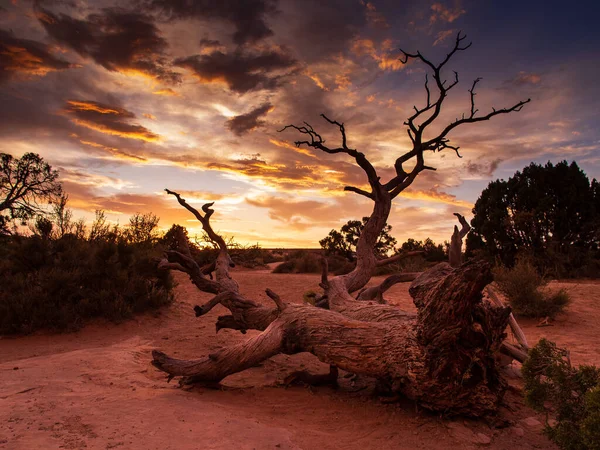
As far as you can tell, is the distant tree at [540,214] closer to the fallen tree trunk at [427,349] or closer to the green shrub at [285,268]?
the green shrub at [285,268]

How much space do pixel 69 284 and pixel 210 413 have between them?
19.7ft

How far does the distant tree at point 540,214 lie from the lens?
20.3 meters

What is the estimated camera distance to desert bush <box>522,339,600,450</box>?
3145 mm

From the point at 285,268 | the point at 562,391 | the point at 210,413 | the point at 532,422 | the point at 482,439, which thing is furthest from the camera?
the point at 285,268

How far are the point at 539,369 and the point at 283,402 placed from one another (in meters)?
2.69

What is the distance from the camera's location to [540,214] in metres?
21.0

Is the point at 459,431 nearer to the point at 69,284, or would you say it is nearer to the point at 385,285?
the point at 385,285

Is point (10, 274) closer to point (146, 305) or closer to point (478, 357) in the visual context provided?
Answer: point (146, 305)

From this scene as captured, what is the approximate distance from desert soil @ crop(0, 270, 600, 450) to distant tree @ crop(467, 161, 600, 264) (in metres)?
15.9

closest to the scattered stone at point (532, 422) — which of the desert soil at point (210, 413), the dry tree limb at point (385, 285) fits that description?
the desert soil at point (210, 413)

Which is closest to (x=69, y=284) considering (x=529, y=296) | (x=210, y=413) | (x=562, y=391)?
(x=210, y=413)

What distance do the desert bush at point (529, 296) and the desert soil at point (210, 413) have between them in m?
2.21

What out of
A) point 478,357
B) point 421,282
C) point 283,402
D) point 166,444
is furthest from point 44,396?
point 478,357

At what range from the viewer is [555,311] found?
Answer: 29.4ft
